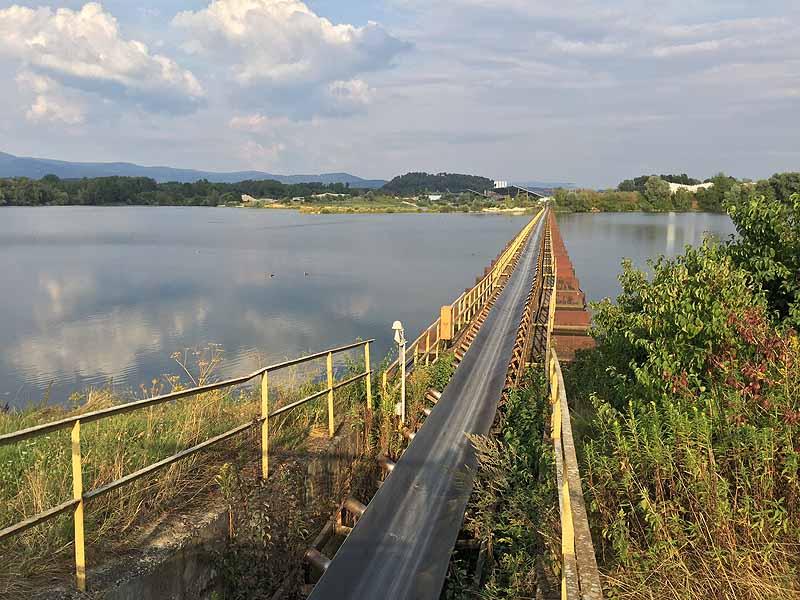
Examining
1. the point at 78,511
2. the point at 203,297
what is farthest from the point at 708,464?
the point at 203,297

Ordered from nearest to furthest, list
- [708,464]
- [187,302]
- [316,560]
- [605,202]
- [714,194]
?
1. [708,464]
2. [316,560]
3. [187,302]
4. [714,194]
5. [605,202]

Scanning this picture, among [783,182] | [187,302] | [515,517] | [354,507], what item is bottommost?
[187,302]

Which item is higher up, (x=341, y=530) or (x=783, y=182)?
(x=783, y=182)

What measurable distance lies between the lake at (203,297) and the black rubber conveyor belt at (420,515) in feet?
16.5

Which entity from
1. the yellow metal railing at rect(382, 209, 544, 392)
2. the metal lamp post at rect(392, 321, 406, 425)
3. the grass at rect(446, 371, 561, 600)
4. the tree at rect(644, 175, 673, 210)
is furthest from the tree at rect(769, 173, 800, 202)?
the grass at rect(446, 371, 561, 600)

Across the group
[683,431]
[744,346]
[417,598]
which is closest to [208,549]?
[417,598]

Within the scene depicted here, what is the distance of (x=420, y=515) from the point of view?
7.30m

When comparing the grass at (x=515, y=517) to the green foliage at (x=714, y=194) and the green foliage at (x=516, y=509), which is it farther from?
the green foliage at (x=714, y=194)

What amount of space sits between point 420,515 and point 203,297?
31433 millimetres

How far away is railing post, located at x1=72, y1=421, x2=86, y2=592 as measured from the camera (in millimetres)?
4145

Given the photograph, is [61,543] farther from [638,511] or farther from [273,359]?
[273,359]

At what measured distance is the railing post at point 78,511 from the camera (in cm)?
414

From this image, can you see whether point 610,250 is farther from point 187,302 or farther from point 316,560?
point 316,560

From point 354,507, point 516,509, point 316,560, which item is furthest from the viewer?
point 354,507
